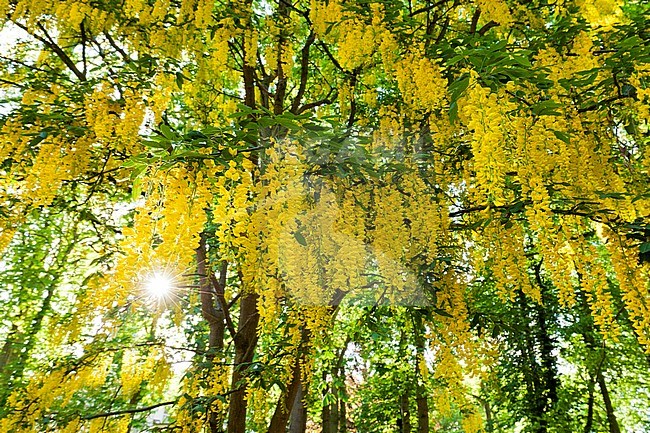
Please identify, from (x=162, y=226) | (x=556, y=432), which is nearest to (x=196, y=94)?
(x=162, y=226)

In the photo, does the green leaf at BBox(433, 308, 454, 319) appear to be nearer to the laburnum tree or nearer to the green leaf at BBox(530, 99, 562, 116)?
the laburnum tree

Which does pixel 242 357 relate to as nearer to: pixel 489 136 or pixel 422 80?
pixel 422 80

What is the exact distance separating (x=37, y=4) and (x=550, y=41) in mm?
3543

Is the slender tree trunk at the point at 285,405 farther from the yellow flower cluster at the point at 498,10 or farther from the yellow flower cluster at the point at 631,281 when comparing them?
the yellow flower cluster at the point at 498,10

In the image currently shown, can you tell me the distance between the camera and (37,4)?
3.12 m

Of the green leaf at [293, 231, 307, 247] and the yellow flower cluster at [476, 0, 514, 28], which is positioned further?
the yellow flower cluster at [476, 0, 514, 28]

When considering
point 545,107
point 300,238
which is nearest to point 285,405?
point 300,238

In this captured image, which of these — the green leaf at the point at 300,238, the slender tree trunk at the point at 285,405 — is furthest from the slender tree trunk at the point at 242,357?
the green leaf at the point at 300,238

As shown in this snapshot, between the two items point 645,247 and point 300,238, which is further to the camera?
point 300,238

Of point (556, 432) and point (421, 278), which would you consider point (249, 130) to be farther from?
point (556, 432)

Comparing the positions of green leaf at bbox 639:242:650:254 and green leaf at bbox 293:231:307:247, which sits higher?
green leaf at bbox 293:231:307:247

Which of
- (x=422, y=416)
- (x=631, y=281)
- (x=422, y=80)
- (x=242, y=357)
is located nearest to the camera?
(x=631, y=281)

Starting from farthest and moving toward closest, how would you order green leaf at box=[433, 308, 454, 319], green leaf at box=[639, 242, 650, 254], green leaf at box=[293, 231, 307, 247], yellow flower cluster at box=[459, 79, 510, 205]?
green leaf at box=[433, 308, 454, 319] → green leaf at box=[293, 231, 307, 247] → green leaf at box=[639, 242, 650, 254] → yellow flower cluster at box=[459, 79, 510, 205]

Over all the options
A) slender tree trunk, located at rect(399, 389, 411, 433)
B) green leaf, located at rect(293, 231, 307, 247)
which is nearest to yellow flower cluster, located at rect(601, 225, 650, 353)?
green leaf, located at rect(293, 231, 307, 247)
